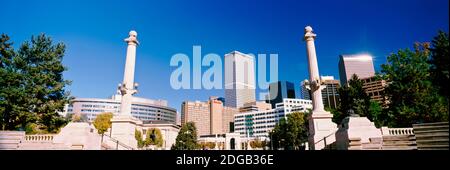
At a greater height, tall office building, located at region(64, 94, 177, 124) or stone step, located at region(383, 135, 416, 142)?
tall office building, located at region(64, 94, 177, 124)

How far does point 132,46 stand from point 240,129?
137 metres

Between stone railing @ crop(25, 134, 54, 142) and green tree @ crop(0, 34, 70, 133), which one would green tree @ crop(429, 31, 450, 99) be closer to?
stone railing @ crop(25, 134, 54, 142)

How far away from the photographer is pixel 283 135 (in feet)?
200

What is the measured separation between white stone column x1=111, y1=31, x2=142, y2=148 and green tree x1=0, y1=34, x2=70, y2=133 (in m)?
7.12

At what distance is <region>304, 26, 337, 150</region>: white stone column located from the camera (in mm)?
20628

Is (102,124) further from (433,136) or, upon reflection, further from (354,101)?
(433,136)

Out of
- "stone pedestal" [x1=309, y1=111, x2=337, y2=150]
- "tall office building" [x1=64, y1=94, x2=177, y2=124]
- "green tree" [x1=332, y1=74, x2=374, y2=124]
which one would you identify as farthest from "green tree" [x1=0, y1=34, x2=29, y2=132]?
"tall office building" [x1=64, y1=94, x2=177, y2=124]

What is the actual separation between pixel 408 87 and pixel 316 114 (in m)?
11.8

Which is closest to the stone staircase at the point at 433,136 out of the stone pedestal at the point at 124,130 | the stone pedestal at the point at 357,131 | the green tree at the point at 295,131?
the stone pedestal at the point at 357,131

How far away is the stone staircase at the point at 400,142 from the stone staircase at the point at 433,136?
7.71m

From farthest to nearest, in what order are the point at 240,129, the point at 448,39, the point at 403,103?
1. the point at 240,129
2. the point at 403,103
3. the point at 448,39

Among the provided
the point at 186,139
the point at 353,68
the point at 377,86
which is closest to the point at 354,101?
the point at 353,68
